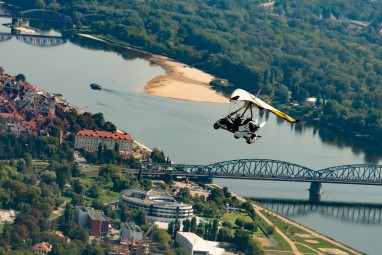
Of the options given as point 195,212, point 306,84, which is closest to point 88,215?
point 195,212

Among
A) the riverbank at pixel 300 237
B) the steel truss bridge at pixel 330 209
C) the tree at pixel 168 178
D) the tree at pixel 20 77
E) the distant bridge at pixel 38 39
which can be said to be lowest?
the steel truss bridge at pixel 330 209

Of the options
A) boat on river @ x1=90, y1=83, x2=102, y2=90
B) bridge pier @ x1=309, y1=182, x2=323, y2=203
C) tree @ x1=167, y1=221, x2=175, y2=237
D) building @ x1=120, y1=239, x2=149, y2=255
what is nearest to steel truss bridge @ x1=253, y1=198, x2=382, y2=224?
bridge pier @ x1=309, y1=182, x2=323, y2=203

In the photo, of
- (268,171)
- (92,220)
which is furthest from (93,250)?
(268,171)

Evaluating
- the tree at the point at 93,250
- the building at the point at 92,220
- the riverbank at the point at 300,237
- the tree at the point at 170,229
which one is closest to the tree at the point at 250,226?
the riverbank at the point at 300,237

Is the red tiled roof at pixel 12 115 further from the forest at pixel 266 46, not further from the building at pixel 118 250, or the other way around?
the building at pixel 118 250

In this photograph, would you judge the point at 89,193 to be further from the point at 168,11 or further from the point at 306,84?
the point at 168,11
